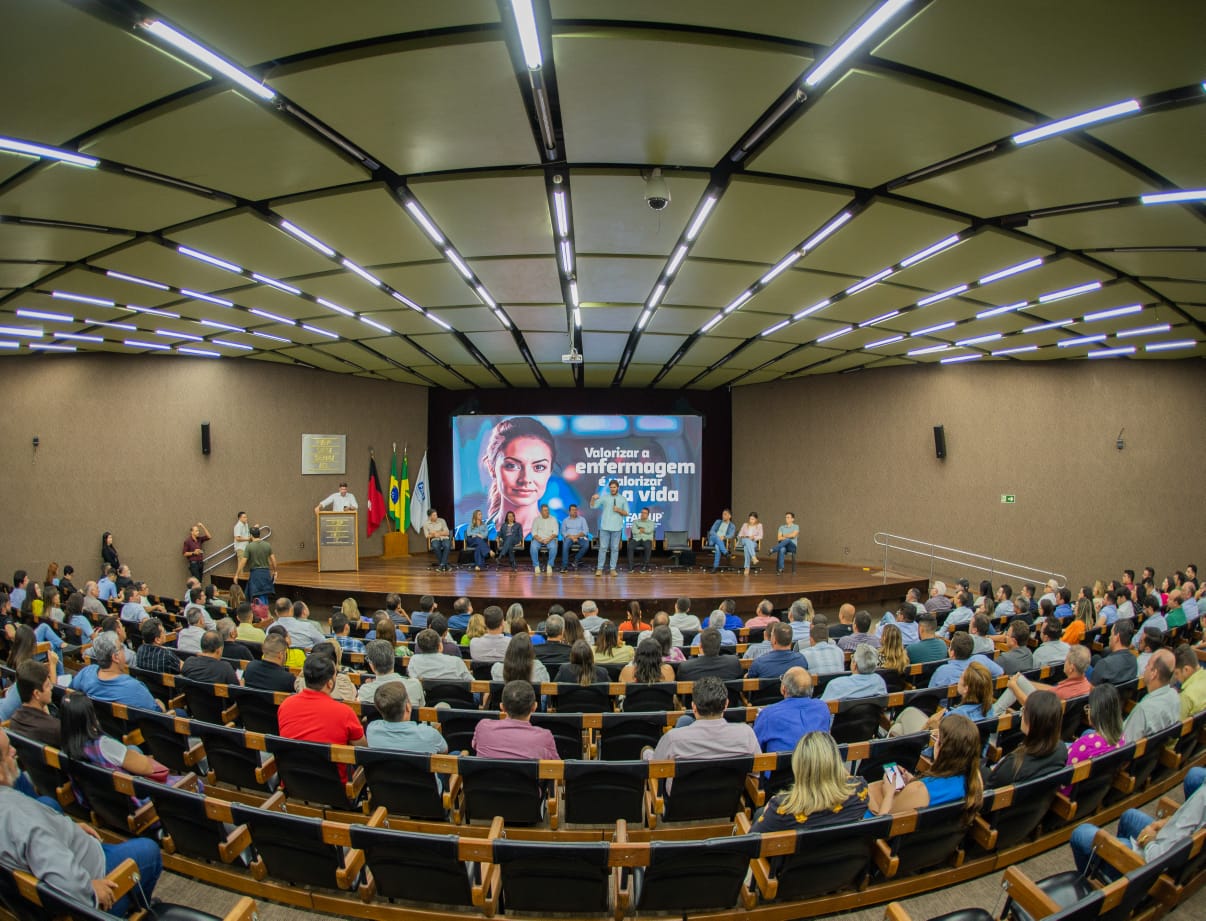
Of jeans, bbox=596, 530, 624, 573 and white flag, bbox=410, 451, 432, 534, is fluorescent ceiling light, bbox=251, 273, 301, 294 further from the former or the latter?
white flag, bbox=410, 451, 432, 534

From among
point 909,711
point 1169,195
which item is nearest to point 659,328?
point 1169,195

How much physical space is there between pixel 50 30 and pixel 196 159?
1.30m

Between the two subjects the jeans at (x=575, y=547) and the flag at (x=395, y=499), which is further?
the flag at (x=395, y=499)

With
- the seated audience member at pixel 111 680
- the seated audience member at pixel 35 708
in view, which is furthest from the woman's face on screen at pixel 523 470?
the seated audience member at pixel 35 708

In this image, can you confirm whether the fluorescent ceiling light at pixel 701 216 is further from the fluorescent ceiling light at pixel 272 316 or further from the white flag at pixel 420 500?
the white flag at pixel 420 500

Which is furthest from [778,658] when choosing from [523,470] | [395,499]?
[395,499]

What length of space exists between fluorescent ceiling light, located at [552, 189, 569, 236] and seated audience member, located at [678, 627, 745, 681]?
137 inches

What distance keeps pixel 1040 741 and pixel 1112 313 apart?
6953 millimetres

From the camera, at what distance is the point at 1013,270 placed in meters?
6.21

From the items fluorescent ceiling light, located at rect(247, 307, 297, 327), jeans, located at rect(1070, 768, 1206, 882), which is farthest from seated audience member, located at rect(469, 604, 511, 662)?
fluorescent ceiling light, located at rect(247, 307, 297, 327)

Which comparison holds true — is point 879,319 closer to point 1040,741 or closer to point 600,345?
point 600,345

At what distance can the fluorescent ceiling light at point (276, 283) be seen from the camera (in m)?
6.65

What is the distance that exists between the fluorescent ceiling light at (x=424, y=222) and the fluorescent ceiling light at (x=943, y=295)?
212 inches

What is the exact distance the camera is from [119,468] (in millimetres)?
11180
